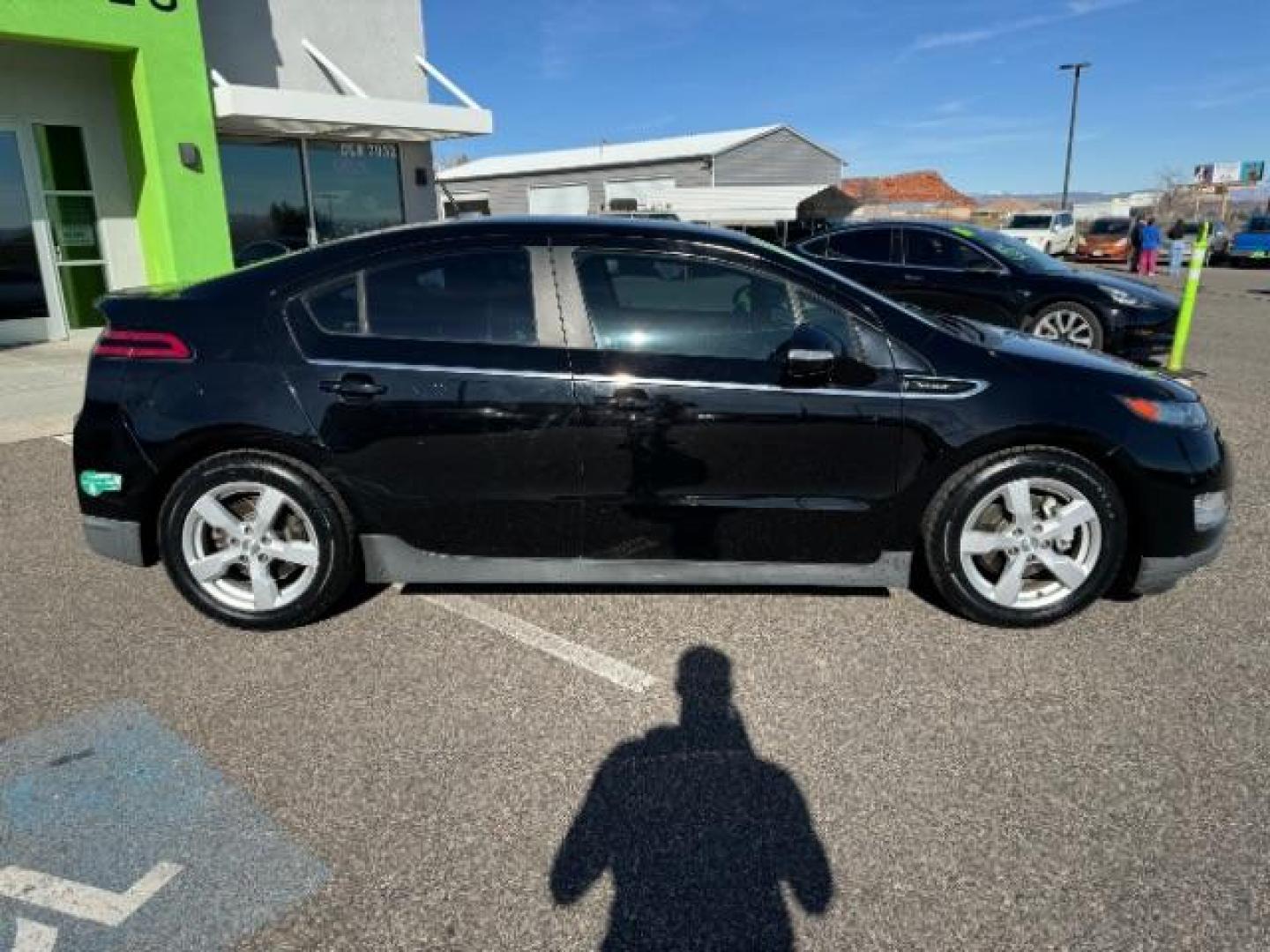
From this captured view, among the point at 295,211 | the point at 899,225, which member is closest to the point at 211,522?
the point at 899,225

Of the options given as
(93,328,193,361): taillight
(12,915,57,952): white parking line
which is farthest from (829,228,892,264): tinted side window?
(12,915,57,952): white parking line

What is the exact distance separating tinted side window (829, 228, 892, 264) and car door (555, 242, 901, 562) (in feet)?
21.7

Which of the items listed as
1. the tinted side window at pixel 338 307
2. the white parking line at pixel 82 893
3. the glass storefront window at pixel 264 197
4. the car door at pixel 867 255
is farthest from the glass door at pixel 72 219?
the white parking line at pixel 82 893

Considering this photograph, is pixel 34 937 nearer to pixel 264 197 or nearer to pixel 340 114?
pixel 340 114

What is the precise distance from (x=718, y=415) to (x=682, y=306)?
1.62 ft

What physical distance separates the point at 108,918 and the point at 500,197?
48.3 metres

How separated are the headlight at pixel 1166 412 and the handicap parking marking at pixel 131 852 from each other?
10.3 ft

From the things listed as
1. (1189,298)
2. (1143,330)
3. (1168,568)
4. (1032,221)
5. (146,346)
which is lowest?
(1168,568)

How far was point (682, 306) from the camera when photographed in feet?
11.3

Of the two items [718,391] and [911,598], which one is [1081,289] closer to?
[911,598]

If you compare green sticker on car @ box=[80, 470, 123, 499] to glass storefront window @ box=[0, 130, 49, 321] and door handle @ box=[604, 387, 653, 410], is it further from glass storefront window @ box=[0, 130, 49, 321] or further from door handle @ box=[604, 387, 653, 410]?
glass storefront window @ box=[0, 130, 49, 321]

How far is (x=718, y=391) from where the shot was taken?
10.6ft

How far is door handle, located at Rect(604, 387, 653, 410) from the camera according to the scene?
3.23 meters

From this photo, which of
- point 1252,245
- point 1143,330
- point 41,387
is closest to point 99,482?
point 41,387
